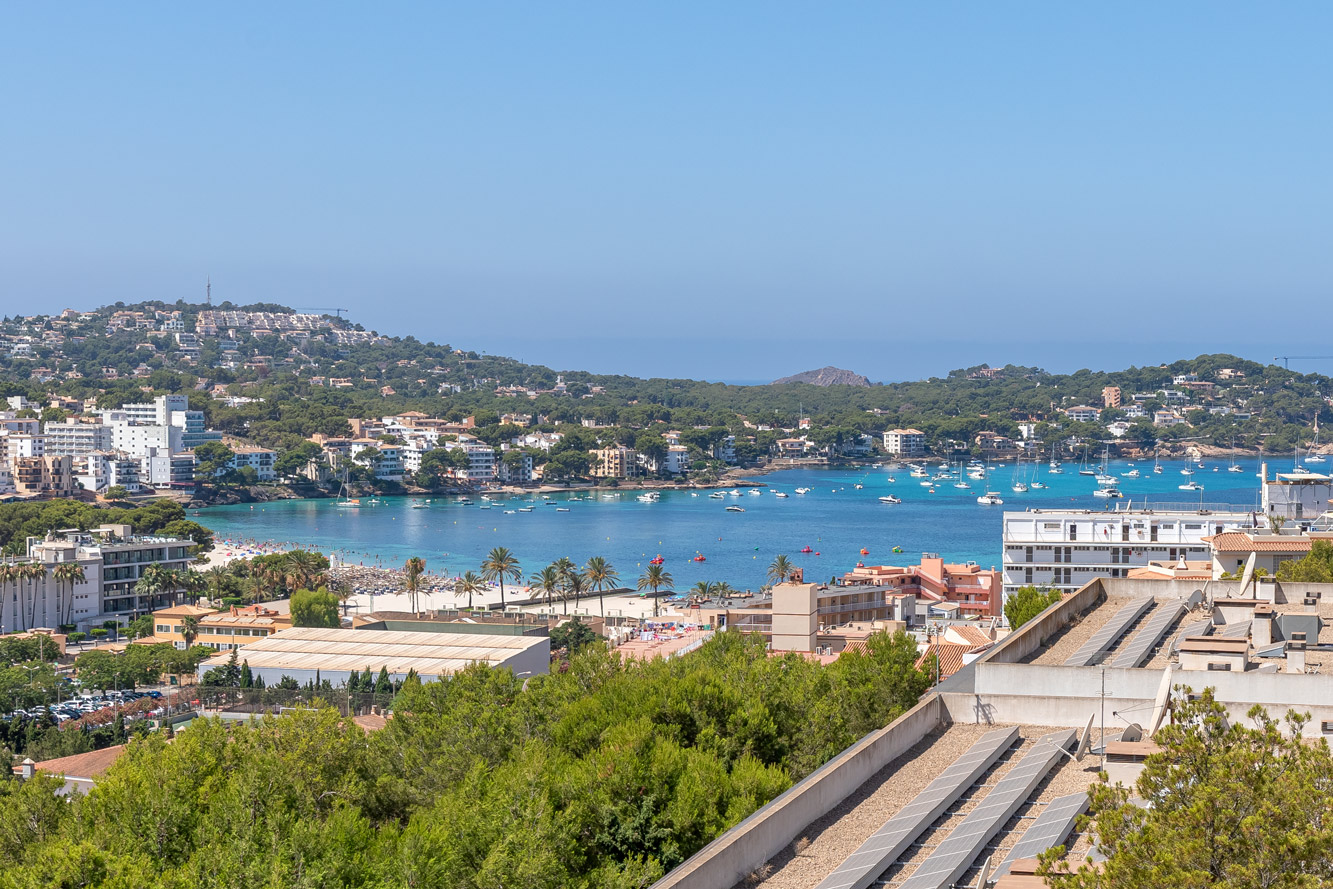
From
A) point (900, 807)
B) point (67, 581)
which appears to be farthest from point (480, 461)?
point (900, 807)

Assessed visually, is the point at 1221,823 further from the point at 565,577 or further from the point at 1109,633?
the point at 565,577

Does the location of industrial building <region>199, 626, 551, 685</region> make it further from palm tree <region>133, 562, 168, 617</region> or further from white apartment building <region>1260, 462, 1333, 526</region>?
white apartment building <region>1260, 462, 1333, 526</region>

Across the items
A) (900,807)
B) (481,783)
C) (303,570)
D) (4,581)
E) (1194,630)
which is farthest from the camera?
(303,570)

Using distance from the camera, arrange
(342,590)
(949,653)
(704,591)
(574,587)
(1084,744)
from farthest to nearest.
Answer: (342,590), (574,587), (704,591), (949,653), (1084,744)

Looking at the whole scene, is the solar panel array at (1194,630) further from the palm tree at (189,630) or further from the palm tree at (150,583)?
the palm tree at (150,583)

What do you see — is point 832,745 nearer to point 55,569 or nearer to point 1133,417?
point 55,569

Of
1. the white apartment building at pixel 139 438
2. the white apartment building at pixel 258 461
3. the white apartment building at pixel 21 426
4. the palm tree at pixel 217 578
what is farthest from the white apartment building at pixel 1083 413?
the palm tree at pixel 217 578
